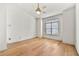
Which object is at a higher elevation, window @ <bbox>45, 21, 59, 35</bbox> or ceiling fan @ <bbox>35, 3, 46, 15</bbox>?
ceiling fan @ <bbox>35, 3, 46, 15</bbox>

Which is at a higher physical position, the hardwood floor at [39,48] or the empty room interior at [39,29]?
the empty room interior at [39,29]

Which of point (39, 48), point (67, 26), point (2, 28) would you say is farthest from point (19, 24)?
point (67, 26)

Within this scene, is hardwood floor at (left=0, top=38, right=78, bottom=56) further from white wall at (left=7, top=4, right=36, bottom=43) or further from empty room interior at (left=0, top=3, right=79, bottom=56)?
white wall at (left=7, top=4, right=36, bottom=43)

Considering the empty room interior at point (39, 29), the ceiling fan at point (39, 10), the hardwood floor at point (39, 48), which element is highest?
the ceiling fan at point (39, 10)

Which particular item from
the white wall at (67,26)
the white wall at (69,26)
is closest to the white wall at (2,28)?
the white wall at (67,26)

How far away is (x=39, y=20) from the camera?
A: 1.71 metres

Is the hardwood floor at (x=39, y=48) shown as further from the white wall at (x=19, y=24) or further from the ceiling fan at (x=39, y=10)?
the ceiling fan at (x=39, y=10)

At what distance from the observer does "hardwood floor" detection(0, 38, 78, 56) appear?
62.5 inches

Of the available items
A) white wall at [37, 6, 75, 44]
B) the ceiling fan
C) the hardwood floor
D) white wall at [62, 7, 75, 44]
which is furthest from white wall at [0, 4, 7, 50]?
white wall at [62, 7, 75, 44]

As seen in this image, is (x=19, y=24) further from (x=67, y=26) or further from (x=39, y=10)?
(x=67, y=26)

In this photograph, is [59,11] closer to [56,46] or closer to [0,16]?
[56,46]

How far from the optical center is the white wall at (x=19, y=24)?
1603 mm

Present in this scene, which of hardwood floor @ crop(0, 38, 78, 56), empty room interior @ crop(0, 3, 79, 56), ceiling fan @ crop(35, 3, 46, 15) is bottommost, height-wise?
hardwood floor @ crop(0, 38, 78, 56)

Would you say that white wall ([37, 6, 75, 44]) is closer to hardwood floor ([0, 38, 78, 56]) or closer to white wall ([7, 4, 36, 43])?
hardwood floor ([0, 38, 78, 56])
